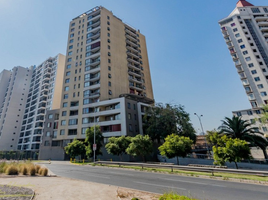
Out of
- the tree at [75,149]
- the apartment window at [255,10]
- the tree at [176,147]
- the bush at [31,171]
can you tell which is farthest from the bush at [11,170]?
the apartment window at [255,10]

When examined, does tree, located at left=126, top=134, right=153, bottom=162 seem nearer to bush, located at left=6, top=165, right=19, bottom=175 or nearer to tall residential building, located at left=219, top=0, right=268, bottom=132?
bush, located at left=6, top=165, right=19, bottom=175

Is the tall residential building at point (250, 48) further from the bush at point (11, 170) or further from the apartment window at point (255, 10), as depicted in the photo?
the bush at point (11, 170)

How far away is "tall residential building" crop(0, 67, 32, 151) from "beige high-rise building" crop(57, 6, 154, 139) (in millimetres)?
50001

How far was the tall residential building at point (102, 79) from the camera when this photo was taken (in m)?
41.8

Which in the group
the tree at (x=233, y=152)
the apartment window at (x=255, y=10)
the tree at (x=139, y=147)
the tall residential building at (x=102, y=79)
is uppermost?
the apartment window at (x=255, y=10)

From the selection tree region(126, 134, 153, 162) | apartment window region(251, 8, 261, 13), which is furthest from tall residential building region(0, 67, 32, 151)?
apartment window region(251, 8, 261, 13)

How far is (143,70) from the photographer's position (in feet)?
209

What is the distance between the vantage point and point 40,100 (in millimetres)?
72938

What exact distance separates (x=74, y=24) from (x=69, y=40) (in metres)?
8.29

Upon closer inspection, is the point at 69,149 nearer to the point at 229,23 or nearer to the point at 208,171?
the point at 208,171

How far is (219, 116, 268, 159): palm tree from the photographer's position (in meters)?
30.2

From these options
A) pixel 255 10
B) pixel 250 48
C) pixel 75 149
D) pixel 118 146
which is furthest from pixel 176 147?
pixel 255 10

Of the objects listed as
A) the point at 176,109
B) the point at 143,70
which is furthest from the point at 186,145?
the point at 143,70

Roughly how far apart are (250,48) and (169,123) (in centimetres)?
4957
